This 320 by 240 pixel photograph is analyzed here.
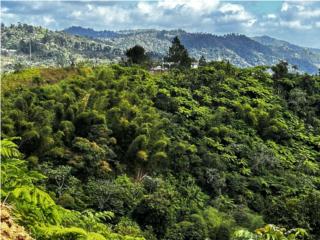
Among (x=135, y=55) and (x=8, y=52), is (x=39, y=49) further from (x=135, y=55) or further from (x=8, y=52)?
(x=135, y=55)

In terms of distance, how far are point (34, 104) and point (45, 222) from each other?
16929 millimetres

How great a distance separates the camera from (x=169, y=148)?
22.4 metres

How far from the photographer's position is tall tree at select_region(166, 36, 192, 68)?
33.9 meters

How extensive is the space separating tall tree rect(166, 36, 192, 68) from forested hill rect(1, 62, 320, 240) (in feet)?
8.83

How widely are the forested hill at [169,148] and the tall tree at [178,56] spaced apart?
8.83ft

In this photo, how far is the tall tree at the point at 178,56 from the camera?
111 ft

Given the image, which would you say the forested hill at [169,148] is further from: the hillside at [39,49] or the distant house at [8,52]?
the distant house at [8,52]

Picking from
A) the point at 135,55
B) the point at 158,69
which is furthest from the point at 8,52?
the point at 135,55

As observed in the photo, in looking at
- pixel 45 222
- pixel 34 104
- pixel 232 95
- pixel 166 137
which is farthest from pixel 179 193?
pixel 45 222

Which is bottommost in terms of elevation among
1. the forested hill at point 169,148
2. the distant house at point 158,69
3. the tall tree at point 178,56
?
the forested hill at point 169,148

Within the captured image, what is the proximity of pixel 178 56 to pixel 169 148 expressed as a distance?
516 inches

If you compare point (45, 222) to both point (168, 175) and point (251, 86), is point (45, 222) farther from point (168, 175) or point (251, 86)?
point (251, 86)

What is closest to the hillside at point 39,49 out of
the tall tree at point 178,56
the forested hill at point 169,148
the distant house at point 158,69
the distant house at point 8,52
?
the distant house at point 8,52

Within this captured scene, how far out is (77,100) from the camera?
2111cm
